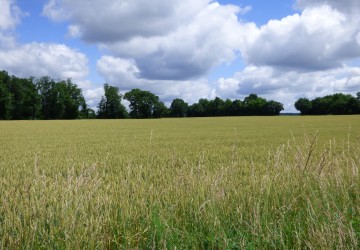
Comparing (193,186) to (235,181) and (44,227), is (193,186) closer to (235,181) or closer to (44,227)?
(235,181)

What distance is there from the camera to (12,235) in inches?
152

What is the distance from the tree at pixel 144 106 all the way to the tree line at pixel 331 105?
56.8 metres

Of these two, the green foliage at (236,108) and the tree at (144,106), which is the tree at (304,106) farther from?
the tree at (144,106)

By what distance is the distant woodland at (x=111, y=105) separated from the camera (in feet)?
335

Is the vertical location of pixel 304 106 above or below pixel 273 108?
above

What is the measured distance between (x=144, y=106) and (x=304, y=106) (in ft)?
210

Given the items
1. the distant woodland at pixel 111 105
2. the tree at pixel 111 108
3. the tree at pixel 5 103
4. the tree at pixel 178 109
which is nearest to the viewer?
the tree at pixel 5 103

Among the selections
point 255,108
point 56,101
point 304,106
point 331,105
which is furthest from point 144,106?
point 331,105

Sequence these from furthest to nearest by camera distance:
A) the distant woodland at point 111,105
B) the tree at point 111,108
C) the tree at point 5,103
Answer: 1. the tree at point 111,108
2. the distant woodland at point 111,105
3. the tree at point 5,103

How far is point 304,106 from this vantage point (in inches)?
5256

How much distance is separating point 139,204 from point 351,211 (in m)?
→ 3.00

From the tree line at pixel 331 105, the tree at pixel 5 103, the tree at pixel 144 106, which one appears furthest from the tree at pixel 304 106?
the tree at pixel 5 103

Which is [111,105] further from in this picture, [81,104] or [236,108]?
[236,108]

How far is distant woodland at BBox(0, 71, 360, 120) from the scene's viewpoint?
335 feet
